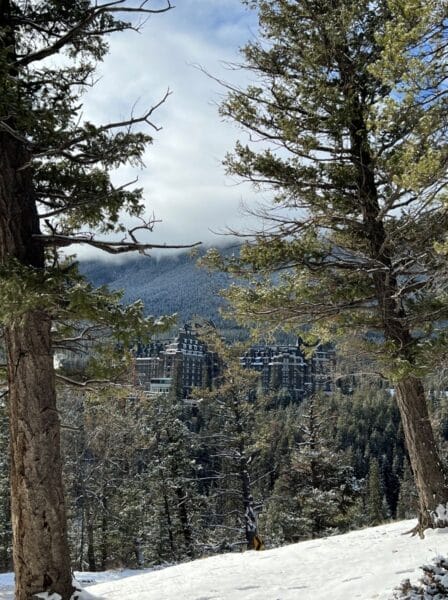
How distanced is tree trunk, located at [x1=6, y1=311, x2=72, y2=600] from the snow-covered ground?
0.85m

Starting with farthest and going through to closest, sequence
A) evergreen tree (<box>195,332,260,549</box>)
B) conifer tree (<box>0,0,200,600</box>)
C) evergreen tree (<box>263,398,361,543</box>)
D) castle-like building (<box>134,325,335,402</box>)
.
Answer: castle-like building (<box>134,325,335,402</box>) → evergreen tree (<box>263,398,361,543</box>) → evergreen tree (<box>195,332,260,549</box>) → conifer tree (<box>0,0,200,600</box>)

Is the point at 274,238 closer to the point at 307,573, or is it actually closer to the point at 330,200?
the point at 330,200

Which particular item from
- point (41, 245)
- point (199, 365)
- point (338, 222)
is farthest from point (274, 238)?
point (199, 365)

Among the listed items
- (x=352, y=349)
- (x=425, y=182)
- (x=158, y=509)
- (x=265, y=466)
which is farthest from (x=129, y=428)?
(x=265, y=466)

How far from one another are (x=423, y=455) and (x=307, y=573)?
234 centimetres

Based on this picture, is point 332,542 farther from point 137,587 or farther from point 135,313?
point 135,313

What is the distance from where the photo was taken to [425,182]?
499 cm

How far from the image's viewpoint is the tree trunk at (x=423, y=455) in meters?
7.70

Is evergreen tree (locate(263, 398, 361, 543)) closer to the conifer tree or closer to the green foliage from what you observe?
the green foliage

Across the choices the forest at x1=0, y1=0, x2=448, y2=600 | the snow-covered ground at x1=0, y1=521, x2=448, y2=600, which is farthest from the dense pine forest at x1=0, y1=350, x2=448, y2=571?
the snow-covered ground at x1=0, y1=521, x2=448, y2=600

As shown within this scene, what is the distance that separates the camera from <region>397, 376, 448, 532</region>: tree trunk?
770 cm

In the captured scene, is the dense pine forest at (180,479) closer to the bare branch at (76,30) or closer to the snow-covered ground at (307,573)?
the snow-covered ground at (307,573)

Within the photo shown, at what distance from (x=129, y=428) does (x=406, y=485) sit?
30.6 metres

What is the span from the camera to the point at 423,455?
309 inches
